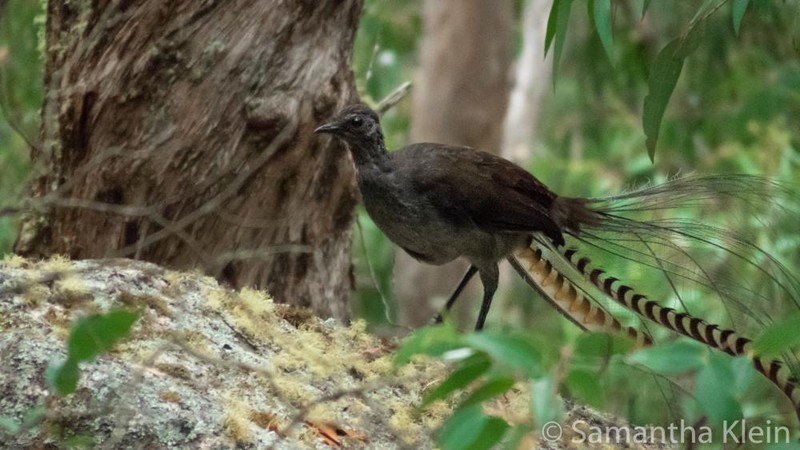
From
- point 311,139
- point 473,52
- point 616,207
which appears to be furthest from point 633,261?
point 473,52

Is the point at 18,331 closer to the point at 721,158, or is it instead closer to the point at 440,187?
the point at 440,187

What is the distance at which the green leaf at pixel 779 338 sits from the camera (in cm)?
183

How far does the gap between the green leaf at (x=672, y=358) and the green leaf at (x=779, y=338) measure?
13 centimetres

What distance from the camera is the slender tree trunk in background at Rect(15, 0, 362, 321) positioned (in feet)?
13.8

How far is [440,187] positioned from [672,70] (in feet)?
3.62

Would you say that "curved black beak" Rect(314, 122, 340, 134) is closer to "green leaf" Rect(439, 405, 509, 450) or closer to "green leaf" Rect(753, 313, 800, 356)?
"green leaf" Rect(439, 405, 509, 450)

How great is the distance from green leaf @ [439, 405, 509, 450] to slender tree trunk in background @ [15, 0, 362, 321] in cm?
231

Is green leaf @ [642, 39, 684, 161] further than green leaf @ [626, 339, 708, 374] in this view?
Yes

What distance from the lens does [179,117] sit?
13.9 feet

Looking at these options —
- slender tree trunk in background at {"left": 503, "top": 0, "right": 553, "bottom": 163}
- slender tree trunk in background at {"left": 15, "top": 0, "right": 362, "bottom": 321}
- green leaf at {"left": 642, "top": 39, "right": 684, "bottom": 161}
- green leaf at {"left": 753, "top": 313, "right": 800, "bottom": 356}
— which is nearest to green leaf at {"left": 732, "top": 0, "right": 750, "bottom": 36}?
green leaf at {"left": 642, "top": 39, "right": 684, "bottom": 161}

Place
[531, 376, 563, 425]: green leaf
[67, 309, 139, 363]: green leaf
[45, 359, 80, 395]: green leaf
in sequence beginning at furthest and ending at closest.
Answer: [45, 359, 80, 395]: green leaf → [67, 309, 139, 363]: green leaf → [531, 376, 563, 425]: green leaf

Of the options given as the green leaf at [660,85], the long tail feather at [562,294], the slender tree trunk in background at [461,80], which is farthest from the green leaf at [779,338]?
the slender tree trunk in background at [461,80]

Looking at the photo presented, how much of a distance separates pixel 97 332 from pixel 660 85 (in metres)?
2.23

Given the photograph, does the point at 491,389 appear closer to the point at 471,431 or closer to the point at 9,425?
the point at 471,431
